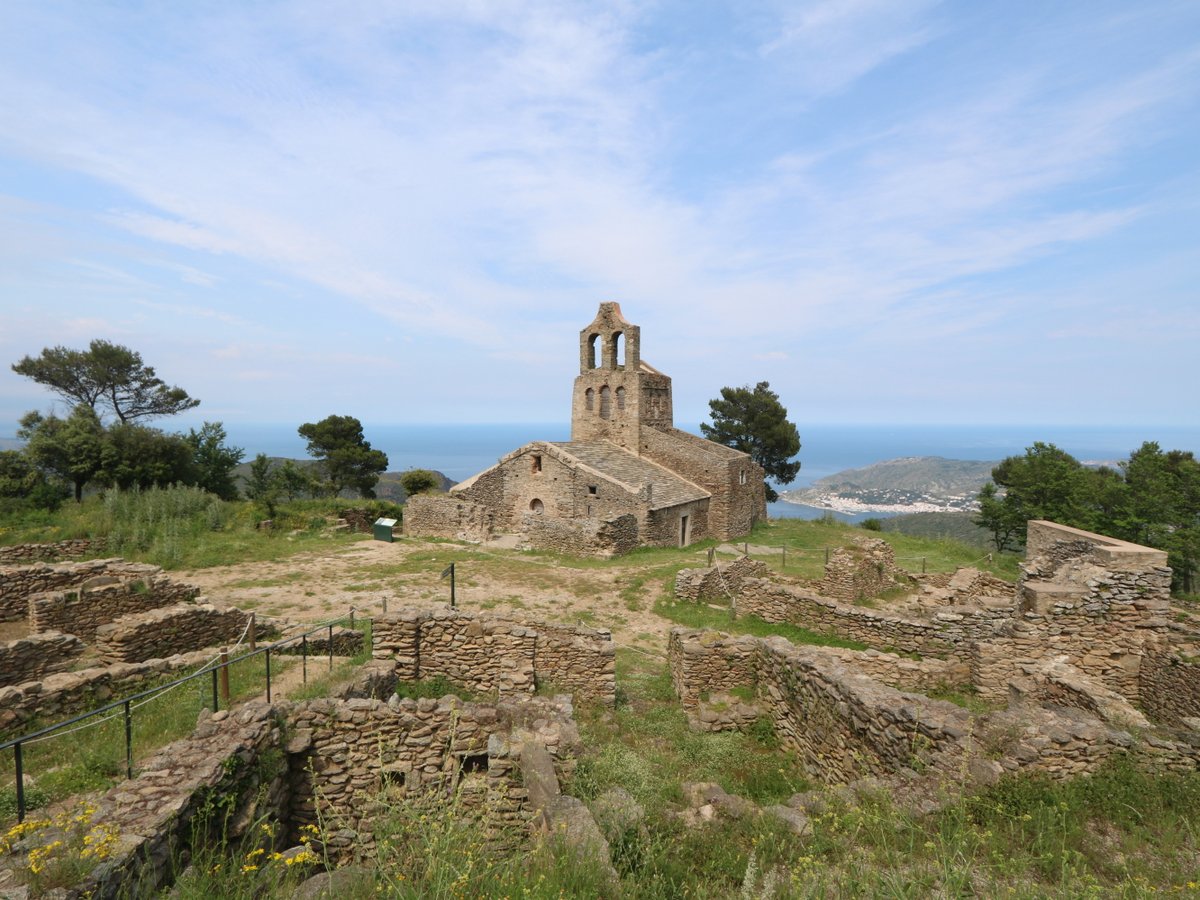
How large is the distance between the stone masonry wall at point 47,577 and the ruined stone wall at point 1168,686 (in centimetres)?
2081

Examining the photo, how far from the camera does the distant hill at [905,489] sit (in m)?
121

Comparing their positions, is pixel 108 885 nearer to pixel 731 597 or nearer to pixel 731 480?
pixel 731 597

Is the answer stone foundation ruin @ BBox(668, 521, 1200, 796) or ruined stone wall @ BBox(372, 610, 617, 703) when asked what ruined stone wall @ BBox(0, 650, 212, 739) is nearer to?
ruined stone wall @ BBox(372, 610, 617, 703)

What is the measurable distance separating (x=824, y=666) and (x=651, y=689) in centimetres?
339

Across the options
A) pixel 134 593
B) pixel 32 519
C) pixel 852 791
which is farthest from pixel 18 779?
pixel 32 519

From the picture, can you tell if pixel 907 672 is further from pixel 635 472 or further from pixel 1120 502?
pixel 1120 502

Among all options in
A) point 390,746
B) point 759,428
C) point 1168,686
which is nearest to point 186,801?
point 390,746

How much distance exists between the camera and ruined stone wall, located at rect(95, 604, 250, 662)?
33.7 ft

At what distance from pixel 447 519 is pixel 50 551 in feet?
43.7

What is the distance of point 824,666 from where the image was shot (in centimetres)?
741

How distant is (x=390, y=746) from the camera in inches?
251

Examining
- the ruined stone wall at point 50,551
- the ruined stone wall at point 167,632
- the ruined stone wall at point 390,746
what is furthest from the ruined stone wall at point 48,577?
the ruined stone wall at point 390,746

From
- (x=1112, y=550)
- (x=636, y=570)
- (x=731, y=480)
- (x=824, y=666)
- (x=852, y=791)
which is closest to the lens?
(x=852, y=791)

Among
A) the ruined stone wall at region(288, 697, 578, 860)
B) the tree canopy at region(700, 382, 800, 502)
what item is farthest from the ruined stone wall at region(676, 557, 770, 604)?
the tree canopy at region(700, 382, 800, 502)
